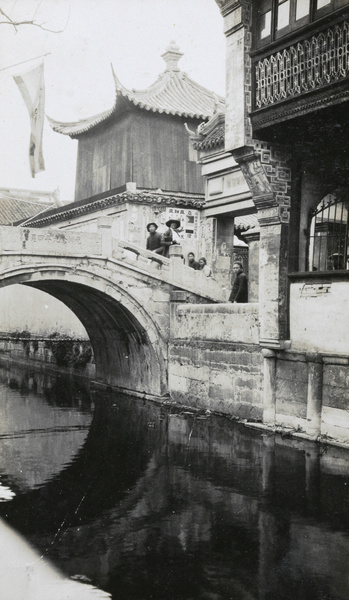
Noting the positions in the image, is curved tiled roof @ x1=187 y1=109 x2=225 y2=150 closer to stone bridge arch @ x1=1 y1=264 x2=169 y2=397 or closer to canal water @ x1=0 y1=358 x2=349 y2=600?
stone bridge arch @ x1=1 y1=264 x2=169 y2=397

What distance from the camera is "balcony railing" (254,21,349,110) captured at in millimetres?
9250

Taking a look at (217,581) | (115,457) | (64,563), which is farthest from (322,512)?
(115,457)

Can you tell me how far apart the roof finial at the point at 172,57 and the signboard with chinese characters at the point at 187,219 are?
5868 millimetres

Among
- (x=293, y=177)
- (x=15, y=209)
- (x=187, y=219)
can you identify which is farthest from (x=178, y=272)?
(x=15, y=209)

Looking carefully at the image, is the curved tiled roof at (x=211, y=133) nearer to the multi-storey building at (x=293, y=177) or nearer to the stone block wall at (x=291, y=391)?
the multi-storey building at (x=293, y=177)

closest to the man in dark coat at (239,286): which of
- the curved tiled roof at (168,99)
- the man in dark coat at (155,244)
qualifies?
the man in dark coat at (155,244)

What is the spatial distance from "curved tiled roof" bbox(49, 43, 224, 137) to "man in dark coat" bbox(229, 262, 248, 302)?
563 cm

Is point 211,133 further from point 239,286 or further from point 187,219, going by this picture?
point 239,286

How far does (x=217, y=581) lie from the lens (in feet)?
18.9

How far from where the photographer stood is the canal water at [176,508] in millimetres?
5805

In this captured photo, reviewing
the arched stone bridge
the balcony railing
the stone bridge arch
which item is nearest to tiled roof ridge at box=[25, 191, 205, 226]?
the stone bridge arch

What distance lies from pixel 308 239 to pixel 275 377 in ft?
7.58

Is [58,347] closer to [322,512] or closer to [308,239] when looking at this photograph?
[308,239]

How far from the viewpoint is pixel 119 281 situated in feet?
47.3
